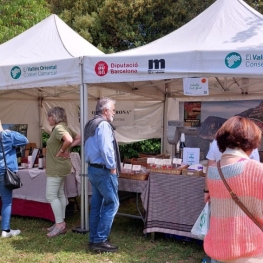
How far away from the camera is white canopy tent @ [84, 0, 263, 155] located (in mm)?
3709

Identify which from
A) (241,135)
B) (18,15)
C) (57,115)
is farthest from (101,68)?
(18,15)

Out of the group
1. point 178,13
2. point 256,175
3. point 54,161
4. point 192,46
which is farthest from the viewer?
point 178,13

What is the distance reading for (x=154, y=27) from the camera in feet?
42.2

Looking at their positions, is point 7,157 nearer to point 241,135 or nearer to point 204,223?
point 204,223

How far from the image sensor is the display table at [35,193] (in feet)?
16.9

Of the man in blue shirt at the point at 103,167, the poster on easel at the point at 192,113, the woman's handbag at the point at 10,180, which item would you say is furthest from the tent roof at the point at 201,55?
the poster on easel at the point at 192,113

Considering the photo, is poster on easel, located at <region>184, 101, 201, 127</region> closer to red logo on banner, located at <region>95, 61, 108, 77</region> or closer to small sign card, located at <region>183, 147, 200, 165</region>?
small sign card, located at <region>183, 147, 200, 165</region>

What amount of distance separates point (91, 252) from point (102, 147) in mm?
1147

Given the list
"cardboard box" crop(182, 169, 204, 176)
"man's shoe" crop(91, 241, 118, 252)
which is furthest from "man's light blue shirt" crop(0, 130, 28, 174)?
"cardboard box" crop(182, 169, 204, 176)

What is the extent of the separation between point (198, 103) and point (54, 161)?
135 inches

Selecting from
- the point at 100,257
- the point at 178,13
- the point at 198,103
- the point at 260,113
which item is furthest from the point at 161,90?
the point at 178,13

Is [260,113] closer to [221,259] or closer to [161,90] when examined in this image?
[161,90]

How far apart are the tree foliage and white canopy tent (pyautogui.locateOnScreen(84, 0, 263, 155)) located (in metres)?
5.23

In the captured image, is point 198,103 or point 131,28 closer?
point 198,103
